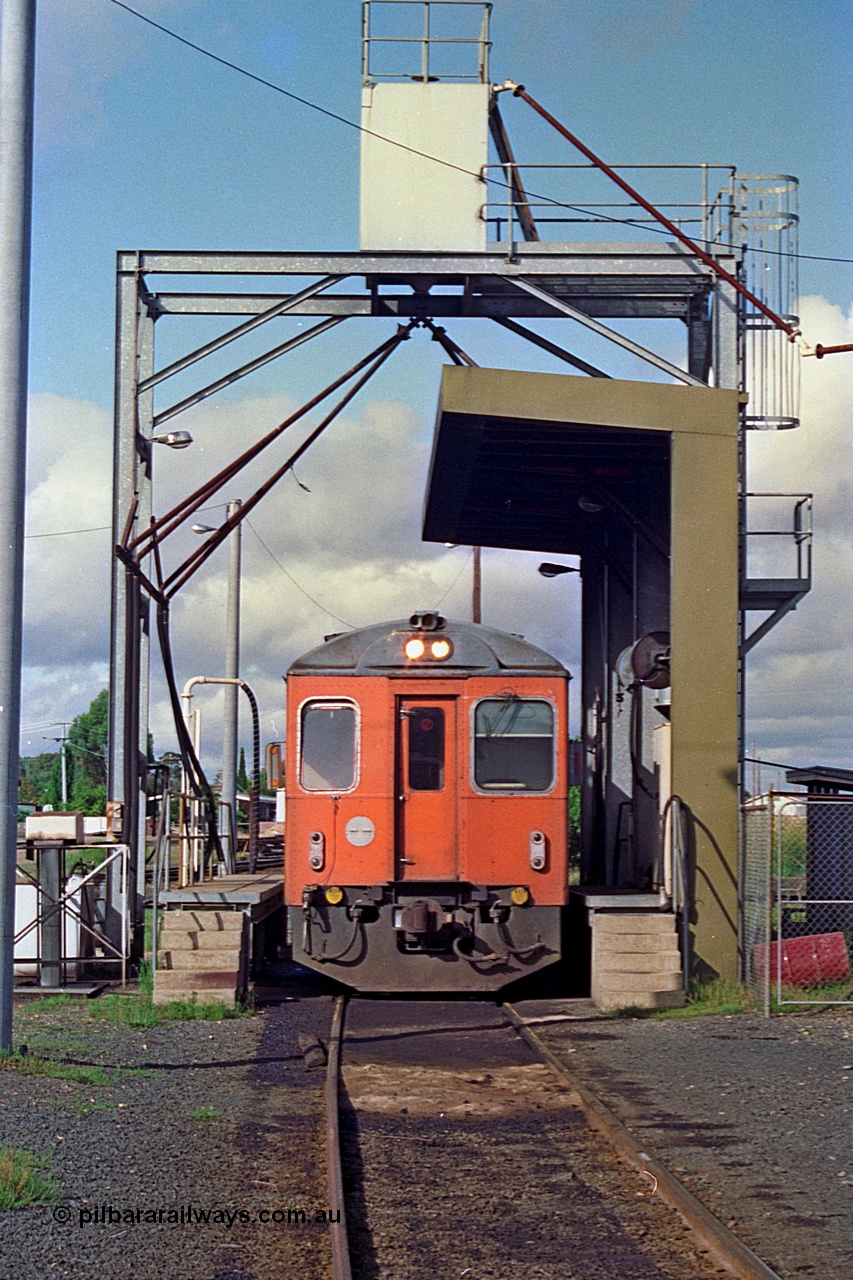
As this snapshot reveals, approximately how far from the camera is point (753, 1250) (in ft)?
19.9

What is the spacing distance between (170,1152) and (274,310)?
11141mm

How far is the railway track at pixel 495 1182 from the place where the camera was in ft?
19.6

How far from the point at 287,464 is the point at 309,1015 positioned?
730cm

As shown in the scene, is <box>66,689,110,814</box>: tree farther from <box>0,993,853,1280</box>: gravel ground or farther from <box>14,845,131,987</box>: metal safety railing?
<box>0,993,853,1280</box>: gravel ground

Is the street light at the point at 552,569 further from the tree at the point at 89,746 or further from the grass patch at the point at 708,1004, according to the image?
the tree at the point at 89,746

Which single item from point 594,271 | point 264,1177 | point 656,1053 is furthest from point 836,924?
point 264,1177

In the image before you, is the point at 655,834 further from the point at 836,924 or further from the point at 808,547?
the point at 808,547

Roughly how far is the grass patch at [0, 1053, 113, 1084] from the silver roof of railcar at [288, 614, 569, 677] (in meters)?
5.20

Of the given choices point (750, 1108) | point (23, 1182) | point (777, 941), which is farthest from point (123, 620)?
point (23, 1182)

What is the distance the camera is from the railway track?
596 cm

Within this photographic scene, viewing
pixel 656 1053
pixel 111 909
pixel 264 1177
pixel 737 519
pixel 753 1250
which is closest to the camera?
pixel 753 1250

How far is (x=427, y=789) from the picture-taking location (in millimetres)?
14094

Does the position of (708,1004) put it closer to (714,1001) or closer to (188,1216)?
(714,1001)

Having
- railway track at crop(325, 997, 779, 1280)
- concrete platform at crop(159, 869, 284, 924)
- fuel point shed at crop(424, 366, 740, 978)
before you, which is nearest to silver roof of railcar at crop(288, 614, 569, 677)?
fuel point shed at crop(424, 366, 740, 978)
